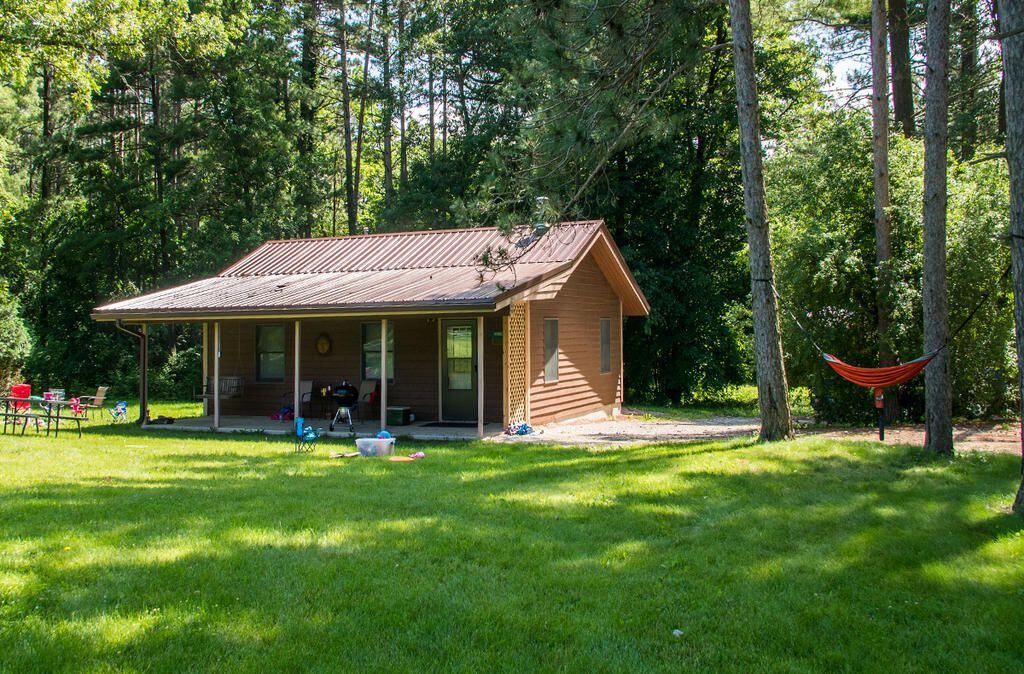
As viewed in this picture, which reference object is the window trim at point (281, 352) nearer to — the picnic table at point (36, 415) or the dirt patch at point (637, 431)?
the picnic table at point (36, 415)

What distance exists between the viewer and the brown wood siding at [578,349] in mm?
14383

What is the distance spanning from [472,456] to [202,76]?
2053 centimetres

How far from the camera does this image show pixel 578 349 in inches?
634

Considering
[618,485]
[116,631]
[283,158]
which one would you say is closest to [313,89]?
[283,158]

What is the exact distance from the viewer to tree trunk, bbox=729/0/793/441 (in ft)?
34.4

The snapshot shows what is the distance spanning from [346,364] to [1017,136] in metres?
11.8

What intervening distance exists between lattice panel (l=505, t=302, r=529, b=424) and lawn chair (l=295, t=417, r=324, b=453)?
3148mm

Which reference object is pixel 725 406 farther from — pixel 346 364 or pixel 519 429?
pixel 346 364

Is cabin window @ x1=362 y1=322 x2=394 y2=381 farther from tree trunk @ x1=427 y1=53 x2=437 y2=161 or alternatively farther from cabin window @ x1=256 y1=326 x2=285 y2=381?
tree trunk @ x1=427 y1=53 x2=437 y2=161

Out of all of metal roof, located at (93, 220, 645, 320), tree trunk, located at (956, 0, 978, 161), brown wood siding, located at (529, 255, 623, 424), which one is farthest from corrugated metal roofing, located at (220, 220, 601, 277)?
tree trunk, located at (956, 0, 978, 161)

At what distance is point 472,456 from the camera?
34.8 ft

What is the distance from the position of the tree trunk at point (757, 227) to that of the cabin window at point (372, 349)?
23.4 ft

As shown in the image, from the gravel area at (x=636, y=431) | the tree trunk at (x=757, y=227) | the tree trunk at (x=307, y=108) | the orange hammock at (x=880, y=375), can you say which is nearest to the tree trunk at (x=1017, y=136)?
the orange hammock at (x=880, y=375)

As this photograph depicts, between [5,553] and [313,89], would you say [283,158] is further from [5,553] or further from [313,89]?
[5,553]
